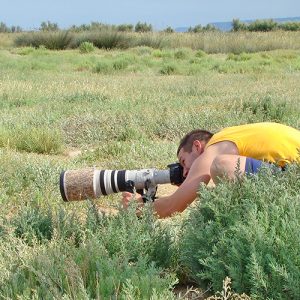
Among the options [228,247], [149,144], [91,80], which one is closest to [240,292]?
[228,247]

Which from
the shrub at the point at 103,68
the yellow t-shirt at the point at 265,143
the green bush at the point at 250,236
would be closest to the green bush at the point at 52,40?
the shrub at the point at 103,68

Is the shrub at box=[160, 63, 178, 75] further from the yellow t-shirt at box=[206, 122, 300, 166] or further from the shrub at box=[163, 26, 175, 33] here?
the shrub at box=[163, 26, 175, 33]

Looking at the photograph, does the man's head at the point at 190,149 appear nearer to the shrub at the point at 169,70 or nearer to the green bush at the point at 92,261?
the green bush at the point at 92,261

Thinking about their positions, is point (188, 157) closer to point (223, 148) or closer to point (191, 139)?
point (191, 139)

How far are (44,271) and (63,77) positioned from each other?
1125cm

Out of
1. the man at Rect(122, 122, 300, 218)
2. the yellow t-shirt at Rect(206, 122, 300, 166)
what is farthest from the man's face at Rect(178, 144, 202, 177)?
the yellow t-shirt at Rect(206, 122, 300, 166)

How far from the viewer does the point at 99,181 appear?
3.57 meters

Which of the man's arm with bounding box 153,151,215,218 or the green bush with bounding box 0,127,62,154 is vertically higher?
the man's arm with bounding box 153,151,215,218

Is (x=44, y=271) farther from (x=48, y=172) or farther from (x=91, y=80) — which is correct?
(x=91, y=80)

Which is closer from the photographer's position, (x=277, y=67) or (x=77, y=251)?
(x=77, y=251)

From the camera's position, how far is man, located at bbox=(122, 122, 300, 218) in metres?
3.51

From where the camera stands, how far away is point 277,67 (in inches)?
637

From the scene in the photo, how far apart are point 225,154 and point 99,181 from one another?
2.43 ft

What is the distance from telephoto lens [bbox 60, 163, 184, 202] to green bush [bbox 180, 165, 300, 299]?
0.60m
